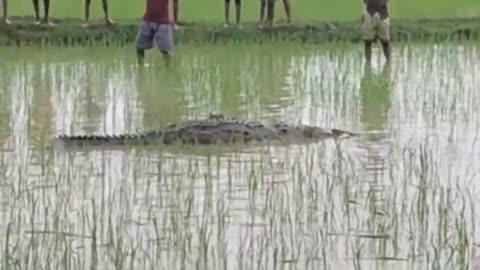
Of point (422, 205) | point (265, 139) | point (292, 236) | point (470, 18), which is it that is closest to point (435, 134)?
point (265, 139)

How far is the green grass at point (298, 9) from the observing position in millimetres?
16531

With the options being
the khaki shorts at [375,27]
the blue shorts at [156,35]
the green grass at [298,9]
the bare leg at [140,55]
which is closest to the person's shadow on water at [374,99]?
the khaki shorts at [375,27]

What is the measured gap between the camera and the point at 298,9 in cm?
1766

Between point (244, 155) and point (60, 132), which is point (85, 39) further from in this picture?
point (244, 155)

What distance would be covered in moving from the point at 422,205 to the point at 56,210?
1.49 metres

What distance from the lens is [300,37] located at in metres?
13.6

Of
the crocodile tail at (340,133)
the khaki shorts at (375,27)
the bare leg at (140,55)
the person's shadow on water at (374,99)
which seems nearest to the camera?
the crocodile tail at (340,133)

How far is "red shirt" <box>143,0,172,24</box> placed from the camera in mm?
10586

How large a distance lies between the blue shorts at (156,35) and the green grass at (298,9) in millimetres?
4896

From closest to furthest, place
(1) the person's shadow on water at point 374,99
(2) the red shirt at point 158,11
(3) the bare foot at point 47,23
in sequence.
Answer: (1) the person's shadow on water at point 374,99
(2) the red shirt at point 158,11
(3) the bare foot at point 47,23

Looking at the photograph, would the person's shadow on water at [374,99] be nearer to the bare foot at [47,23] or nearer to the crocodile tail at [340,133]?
the crocodile tail at [340,133]

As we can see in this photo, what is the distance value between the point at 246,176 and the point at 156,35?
208 inches

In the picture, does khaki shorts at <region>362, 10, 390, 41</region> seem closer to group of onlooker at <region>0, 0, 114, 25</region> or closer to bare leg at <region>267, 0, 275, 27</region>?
bare leg at <region>267, 0, 275, 27</region>

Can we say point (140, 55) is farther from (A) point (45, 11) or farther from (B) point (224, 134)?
(B) point (224, 134)
